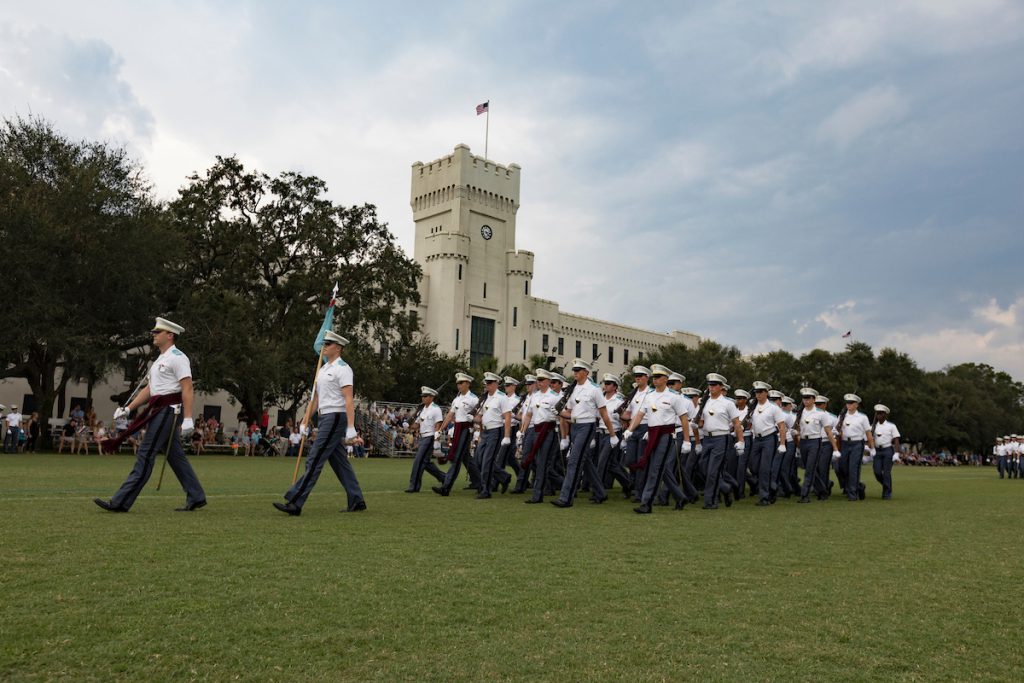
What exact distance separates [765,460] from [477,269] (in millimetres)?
66903

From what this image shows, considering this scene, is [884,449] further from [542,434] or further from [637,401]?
[542,434]

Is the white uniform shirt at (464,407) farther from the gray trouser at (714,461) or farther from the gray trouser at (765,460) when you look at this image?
the gray trouser at (765,460)

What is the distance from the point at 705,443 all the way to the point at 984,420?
274 feet

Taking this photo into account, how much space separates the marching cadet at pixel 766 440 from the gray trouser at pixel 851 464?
7.23ft

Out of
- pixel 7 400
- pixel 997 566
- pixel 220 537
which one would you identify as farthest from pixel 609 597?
pixel 7 400

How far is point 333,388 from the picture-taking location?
10.2m

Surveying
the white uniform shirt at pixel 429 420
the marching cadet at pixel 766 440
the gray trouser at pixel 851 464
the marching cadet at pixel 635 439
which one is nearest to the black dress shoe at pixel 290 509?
the white uniform shirt at pixel 429 420

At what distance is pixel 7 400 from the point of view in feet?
152

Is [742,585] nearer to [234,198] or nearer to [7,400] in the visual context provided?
[234,198]

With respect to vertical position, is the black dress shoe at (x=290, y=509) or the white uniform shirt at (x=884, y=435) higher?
the white uniform shirt at (x=884, y=435)

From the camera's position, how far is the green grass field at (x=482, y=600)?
165 inches

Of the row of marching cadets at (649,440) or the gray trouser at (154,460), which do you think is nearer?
the gray trouser at (154,460)

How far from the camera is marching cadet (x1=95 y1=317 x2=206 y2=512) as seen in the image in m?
9.00

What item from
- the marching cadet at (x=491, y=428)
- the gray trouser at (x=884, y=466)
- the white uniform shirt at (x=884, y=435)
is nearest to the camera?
the marching cadet at (x=491, y=428)
